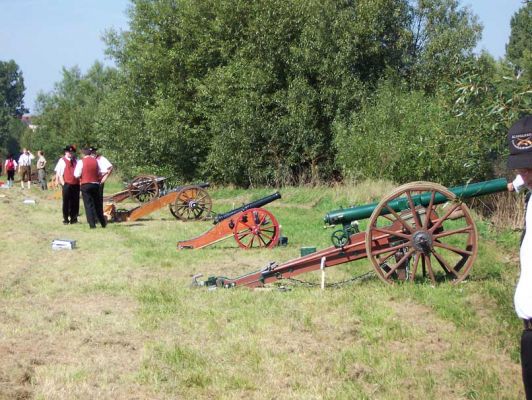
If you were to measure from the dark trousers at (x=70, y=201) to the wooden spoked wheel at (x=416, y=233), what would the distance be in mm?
9398

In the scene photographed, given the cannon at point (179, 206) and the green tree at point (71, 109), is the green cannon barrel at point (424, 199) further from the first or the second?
the green tree at point (71, 109)

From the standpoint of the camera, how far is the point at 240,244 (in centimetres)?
1131

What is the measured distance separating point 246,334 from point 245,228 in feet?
17.0

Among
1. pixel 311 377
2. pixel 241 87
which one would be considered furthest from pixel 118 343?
pixel 241 87

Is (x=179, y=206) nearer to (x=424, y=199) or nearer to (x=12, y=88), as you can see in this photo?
(x=424, y=199)

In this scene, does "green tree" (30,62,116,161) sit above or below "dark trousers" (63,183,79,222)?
above

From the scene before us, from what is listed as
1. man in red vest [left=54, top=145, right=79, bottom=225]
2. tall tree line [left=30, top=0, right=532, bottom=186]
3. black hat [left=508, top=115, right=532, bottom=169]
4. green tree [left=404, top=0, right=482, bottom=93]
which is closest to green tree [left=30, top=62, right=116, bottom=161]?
tall tree line [left=30, top=0, right=532, bottom=186]

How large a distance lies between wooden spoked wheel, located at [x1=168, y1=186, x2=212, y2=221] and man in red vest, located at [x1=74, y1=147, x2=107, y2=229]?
1680 millimetres

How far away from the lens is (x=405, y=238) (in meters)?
7.47

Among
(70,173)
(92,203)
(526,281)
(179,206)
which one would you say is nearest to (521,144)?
(526,281)

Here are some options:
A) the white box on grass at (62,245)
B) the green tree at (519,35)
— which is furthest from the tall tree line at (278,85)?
the green tree at (519,35)

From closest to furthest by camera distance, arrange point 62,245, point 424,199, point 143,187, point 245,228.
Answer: point 424,199 < point 245,228 < point 62,245 < point 143,187

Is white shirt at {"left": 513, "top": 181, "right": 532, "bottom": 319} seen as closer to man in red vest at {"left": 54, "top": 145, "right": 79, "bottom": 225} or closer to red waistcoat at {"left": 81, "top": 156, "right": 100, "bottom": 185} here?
red waistcoat at {"left": 81, "top": 156, "right": 100, "bottom": 185}

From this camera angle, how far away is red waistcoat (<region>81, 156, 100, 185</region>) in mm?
14383
